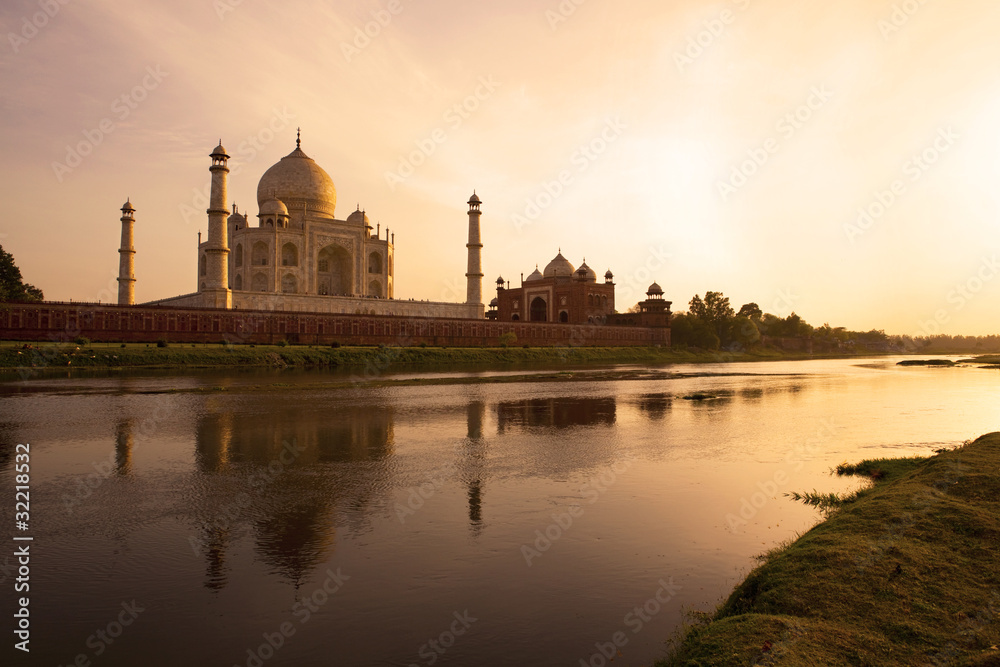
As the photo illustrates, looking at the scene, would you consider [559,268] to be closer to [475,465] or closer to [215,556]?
[475,465]

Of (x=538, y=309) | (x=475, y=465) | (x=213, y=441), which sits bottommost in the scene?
(x=475, y=465)

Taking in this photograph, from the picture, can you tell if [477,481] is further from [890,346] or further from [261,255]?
[890,346]

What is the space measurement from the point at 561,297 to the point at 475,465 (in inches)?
2739

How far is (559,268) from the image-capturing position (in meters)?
84.0

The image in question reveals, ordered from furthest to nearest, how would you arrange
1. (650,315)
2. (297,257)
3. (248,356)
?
1. (650,315)
2. (297,257)
3. (248,356)

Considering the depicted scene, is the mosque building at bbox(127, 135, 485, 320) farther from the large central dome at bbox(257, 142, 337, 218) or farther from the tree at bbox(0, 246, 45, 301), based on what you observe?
the tree at bbox(0, 246, 45, 301)

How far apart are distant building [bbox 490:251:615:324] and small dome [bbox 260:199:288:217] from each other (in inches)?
1085

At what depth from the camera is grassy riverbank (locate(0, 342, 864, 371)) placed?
34094 mm

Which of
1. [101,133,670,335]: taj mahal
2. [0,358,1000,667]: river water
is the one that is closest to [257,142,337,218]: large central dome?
[101,133,670,335]: taj mahal

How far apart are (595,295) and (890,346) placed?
75646 mm

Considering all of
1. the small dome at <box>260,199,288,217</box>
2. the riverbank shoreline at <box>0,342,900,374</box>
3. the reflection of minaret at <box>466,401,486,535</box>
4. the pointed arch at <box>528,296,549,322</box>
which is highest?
the small dome at <box>260,199,288,217</box>

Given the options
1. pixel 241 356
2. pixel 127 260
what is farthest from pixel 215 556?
pixel 127 260

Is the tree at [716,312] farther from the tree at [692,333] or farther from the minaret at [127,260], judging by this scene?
the minaret at [127,260]

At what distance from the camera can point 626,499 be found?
8492mm
